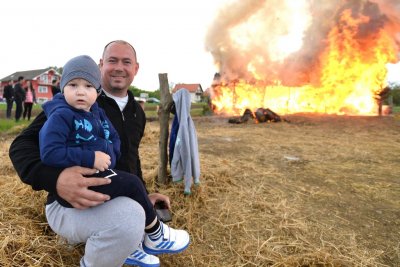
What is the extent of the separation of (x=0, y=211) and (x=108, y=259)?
1.73 metres

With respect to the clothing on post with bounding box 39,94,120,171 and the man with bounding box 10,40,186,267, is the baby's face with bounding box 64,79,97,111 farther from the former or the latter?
the man with bounding box 10,40,186,267

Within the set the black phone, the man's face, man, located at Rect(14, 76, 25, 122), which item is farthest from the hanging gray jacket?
man, located at Rect(14, 76, 25, 122)

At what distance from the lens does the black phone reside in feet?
9.61

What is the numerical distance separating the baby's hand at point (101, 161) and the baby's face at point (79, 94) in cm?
37

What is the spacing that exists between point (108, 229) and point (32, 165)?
2.22ft

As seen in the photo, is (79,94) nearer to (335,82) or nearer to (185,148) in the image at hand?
(185,148)

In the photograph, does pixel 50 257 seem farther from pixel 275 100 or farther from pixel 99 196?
pixel 275 100

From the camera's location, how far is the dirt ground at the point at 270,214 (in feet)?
9.29

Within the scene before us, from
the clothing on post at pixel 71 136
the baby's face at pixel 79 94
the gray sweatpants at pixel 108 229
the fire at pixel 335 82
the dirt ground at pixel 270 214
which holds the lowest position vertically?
the dirt ground at pixel 270 214

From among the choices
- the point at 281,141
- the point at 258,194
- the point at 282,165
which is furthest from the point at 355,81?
the point at 258,194

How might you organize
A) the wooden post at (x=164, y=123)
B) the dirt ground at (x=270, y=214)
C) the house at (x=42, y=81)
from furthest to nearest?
the house at (x=42, y=81) → the wooden post at (x=164, y=123) → the dirt ground at (x=270, y=214)

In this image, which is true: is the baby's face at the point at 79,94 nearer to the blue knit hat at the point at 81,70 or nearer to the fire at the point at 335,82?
the blue knit hat at the point at 81,70

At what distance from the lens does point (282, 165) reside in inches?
253

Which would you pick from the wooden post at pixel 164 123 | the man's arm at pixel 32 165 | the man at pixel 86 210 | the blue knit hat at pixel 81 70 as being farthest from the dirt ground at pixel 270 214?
the blue knit hat at pixel 81 70
